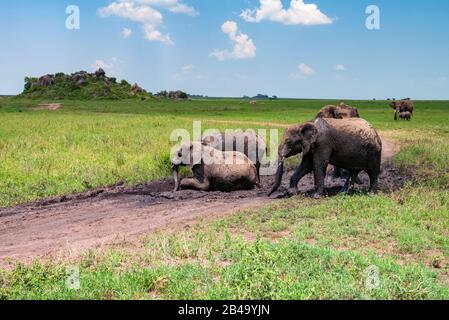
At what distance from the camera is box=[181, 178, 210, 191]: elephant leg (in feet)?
42.0

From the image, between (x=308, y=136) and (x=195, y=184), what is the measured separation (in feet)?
9.96

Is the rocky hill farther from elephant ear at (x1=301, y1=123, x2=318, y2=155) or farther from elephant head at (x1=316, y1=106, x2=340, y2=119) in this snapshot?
elephant ear at (x1=301, y1=123, x2=318, y2=155)

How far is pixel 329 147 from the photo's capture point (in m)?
11.5

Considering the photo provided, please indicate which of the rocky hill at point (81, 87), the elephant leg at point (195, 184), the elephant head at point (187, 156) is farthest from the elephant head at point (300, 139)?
the rocky hill at point (81, 87)

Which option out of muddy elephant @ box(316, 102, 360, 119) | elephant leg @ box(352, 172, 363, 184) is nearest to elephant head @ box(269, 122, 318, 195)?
elephant leg @ box(352, 172, 363, 184)

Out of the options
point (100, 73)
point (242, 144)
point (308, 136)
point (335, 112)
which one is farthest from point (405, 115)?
point (100, 73)

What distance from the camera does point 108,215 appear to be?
34.2 ft

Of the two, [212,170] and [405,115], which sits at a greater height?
[405,115]

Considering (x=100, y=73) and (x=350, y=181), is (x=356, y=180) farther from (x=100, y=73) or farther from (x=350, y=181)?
(x=100, y=73)

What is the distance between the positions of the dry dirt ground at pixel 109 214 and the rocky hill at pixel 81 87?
74.1 metres

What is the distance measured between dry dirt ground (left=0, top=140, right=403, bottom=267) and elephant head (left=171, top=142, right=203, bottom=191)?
0.53 m

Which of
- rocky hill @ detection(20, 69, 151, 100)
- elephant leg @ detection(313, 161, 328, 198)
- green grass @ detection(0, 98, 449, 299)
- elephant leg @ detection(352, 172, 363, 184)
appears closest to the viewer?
green grass @ detection(0, 98, 449, 299)

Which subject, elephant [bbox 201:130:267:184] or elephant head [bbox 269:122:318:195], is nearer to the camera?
elephant head [bbox 269:122:318:195]
